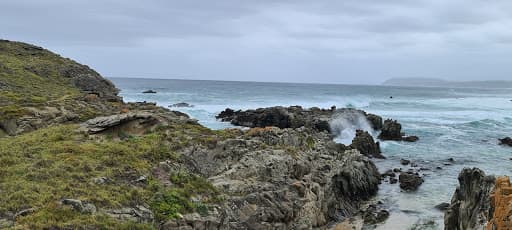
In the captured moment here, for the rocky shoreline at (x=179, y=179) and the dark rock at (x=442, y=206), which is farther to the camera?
the dark rock at (x=442, y=206)

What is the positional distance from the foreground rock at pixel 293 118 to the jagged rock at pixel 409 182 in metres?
22.7

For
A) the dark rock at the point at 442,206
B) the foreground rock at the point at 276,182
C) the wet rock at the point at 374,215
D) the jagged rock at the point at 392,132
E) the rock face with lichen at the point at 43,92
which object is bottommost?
the wet rock at the point at 374,215

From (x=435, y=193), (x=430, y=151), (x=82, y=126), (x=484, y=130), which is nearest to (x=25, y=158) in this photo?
(x=82, y=126)

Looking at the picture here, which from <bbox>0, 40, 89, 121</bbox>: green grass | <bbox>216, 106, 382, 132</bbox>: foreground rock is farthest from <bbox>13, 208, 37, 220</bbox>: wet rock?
<bbox>216, 106, 382, 132</bbox>: foreground rock

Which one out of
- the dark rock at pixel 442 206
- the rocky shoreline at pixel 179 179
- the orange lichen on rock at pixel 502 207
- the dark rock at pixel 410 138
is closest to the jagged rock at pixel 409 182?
the rocky shoreline at pixel 179 179

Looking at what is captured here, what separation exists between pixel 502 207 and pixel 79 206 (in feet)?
40.2

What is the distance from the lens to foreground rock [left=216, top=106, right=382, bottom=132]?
56.6 m

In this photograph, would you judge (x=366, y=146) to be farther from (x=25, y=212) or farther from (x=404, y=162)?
(x=25, y=212)

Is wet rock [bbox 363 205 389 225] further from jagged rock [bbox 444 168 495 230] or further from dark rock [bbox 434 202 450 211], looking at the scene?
jagged rock [bbox 444 168 495 230]

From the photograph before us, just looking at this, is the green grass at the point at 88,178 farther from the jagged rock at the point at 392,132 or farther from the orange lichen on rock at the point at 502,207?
the jagged rock at the point at 392,132

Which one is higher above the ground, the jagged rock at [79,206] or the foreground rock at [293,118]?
the jagged rock at [79,206]

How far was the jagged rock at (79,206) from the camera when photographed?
13.1 m

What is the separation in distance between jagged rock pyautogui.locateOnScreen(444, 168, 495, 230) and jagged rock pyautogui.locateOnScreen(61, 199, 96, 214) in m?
12.4

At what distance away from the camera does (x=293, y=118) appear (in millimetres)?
57406
